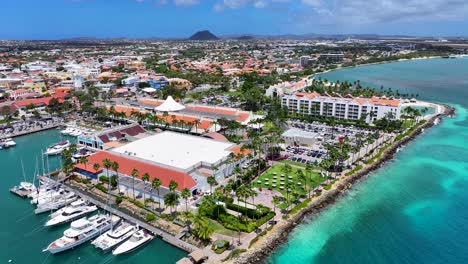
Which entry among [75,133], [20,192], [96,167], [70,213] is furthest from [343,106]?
[20,192]

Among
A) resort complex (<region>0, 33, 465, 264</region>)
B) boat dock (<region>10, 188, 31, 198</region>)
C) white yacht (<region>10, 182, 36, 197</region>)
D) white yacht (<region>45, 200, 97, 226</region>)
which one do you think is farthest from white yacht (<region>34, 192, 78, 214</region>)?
white yacht (<region>10, 182, 36, 197</region>)

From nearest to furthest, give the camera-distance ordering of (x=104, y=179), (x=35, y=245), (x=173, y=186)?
(x=35, y=245) → (x=173, y=186) → (x=104, y=179)

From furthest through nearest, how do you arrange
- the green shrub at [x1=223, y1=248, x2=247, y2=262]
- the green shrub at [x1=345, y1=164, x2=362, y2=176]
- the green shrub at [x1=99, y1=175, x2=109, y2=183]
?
the green shrub at [x1=345, y1=164, x2=362, y2=176]
the green shrub at [x1=99, y1=175, x2=109, y2=183]
the green shrub at [x1=223, y1=248, x2=247, y2=262]

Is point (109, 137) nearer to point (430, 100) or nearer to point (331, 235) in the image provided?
point (331, 235)

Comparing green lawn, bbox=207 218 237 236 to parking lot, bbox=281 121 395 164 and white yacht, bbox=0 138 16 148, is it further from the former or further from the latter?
white yacht, bbox=0 138 16 148

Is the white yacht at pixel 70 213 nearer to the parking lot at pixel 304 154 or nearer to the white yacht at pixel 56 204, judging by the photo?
the white yacht at pixel 56 204

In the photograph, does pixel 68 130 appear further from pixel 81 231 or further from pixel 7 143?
pixel 81 231
